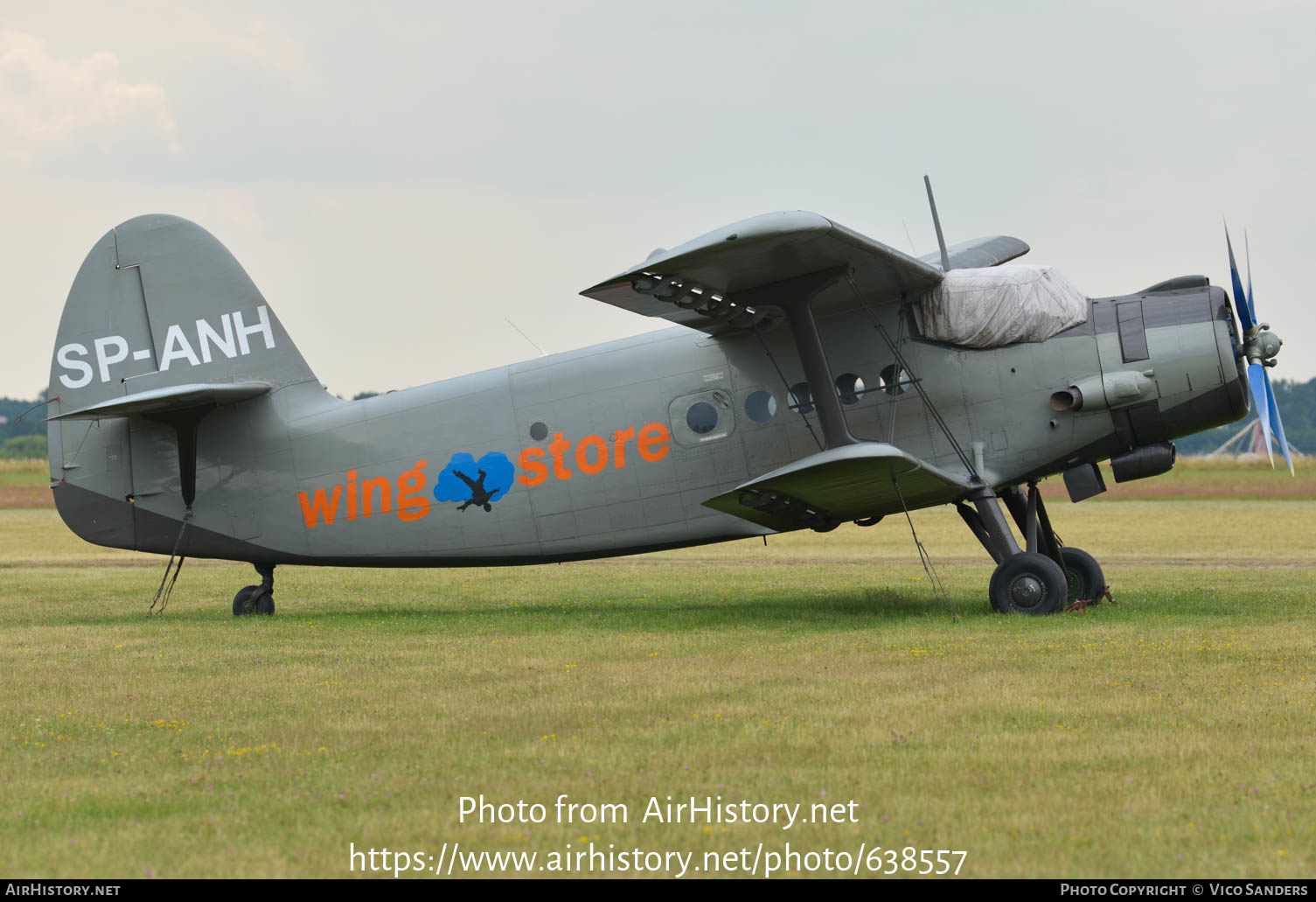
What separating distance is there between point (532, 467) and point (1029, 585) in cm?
552

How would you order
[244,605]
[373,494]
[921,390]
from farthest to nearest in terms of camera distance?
[244,605] → [373,494] → [921,390]

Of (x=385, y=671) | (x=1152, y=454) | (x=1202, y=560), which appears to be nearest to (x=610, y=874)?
(x=385, y=671)

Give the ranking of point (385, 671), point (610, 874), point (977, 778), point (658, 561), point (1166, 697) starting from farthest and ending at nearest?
point (658, 561), point (385, 671), point (1166, 697), point (977, 778), point (610, 874)

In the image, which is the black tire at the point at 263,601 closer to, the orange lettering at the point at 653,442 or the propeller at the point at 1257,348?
→ the orange lettering at the point at 653,442

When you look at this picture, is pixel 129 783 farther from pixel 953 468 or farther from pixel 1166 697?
pixel 953 468

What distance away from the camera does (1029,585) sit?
12.8 metres

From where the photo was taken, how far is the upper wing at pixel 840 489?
11.8 metres

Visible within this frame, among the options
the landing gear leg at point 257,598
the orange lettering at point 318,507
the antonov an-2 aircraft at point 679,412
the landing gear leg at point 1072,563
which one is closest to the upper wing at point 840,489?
the antonov an-2 aircraft at point 679,412

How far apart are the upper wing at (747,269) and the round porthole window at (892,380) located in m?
0.74

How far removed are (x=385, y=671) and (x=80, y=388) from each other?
24.0ft

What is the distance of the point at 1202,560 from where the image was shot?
2300cm

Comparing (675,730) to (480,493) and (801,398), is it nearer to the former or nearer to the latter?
(801,398)

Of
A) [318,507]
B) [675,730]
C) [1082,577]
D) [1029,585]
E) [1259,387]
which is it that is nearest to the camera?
[675,730]

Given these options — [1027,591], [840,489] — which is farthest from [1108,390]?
[840,489]
